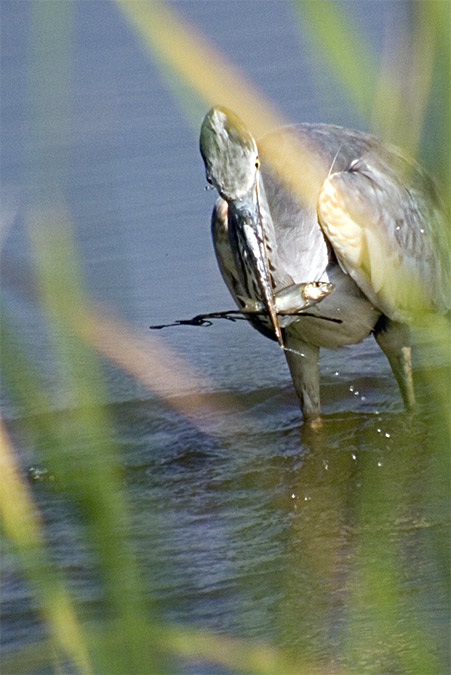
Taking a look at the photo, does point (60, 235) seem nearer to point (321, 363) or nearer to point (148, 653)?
point (148, 653)

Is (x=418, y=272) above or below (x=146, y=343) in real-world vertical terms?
above

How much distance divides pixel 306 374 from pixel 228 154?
2070mm

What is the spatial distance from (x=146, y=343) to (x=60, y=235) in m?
4.60

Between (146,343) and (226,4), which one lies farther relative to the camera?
(226,4)

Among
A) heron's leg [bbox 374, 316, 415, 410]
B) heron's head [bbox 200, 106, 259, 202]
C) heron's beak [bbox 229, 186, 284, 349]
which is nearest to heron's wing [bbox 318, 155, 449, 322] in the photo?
heron's leg [bbox 374, 316, 415, 410]

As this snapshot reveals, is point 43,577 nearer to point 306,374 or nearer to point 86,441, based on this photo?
point 86,441

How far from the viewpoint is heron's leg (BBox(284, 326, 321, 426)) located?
482 centimetres

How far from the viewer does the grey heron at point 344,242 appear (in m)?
4.07

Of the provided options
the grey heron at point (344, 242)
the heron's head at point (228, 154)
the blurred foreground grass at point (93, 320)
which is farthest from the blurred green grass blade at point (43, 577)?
the grey heron at point (344, 242)

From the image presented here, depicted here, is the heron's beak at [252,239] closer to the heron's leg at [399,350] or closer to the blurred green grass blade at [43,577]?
the blurred green grass blade at [43,577]

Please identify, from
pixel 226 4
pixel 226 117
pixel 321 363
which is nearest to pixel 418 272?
pixel 321 363

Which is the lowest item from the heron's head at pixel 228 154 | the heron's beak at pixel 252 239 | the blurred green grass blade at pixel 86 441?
the heron's beak at pixel 252 239

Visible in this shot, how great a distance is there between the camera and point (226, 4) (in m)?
8.70

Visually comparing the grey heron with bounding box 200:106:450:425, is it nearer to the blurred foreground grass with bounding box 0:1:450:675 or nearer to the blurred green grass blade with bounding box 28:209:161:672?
the blurred foreground grass with bounding box 0:1:450:675
